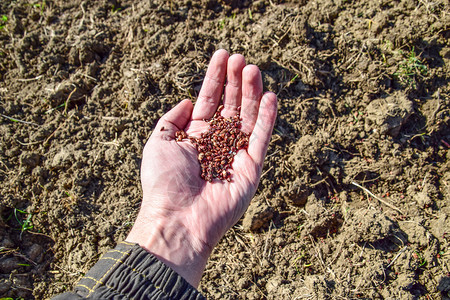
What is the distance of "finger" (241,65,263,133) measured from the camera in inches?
115

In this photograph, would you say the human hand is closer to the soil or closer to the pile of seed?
the pile of seed

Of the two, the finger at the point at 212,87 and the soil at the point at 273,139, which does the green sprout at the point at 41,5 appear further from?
the finger at the point at 212,87

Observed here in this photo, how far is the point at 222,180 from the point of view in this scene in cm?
283

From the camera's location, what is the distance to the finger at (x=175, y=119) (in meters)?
2.92

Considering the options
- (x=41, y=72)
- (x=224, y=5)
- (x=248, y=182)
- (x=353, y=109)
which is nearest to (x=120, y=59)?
(x=41, y=72)

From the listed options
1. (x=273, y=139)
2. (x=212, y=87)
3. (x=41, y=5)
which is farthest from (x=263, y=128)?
(x=41, y=5)

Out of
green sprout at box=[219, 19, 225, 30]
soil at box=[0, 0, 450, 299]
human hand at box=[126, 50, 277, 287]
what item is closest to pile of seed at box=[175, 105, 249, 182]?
human hand at box=[126, 50, 277, 287]

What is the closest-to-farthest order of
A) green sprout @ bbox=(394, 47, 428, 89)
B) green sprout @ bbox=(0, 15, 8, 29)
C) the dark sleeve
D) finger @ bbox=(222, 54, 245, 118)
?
the dark sleeve < finger @ bbox=(222, 54, 245, 118) < green sprout @ bbox=(394, 47, 428, 89) < green sprout @ bbox=(0, 15, 8, 29)

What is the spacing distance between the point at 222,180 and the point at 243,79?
0.97m

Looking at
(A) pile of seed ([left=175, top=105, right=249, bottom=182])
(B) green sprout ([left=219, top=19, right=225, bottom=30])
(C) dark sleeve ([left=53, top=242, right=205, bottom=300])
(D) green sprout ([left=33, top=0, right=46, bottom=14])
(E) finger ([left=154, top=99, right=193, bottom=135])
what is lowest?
(C) dark sleeve ([left=53, top=242, right=205, bottom=300])

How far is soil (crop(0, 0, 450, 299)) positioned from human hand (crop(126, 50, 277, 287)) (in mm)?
480

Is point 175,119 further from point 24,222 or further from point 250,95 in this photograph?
point 24,222

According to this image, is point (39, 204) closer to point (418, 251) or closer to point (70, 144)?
point (70, 144)

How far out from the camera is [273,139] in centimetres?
338
